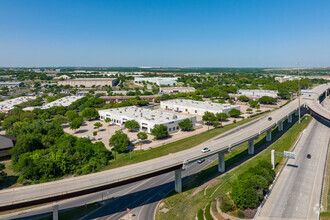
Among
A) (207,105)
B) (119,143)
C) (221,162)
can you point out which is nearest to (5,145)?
(119,143)

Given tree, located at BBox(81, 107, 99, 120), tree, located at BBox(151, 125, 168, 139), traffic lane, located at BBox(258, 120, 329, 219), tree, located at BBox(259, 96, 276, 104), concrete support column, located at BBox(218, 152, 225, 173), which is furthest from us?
tree, located at BBox(259, 96, 276, 104)

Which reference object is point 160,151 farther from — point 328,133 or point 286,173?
point 328,133

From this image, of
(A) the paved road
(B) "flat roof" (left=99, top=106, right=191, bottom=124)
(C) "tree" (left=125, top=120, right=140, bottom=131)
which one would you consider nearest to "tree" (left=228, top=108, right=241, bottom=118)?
(B) "flat roof" (left=99, top=106, right=191, bottom=124)

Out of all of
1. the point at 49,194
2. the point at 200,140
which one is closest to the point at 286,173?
the point at 200,140

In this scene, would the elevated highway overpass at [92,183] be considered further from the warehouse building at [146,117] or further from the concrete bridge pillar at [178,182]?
the warehouse building at [146,117]

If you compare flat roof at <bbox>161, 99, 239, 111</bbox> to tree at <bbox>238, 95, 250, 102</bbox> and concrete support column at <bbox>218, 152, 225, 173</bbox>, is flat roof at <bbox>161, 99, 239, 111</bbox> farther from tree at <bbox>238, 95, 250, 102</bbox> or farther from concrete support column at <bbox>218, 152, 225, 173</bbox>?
concrete support column at <bbox>218, 152, 225, 173</bbox>

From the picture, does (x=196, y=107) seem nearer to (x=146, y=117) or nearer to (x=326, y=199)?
(x=146, y=117)
